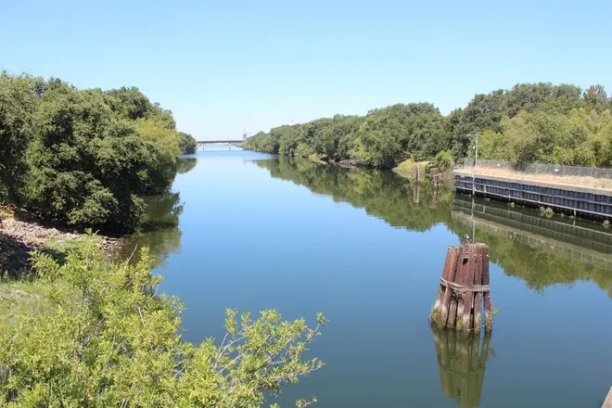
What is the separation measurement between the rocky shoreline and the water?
15.8 ft

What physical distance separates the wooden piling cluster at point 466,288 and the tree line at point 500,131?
4198cm

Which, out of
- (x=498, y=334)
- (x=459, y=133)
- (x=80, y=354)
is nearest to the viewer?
(x=80, y=354)

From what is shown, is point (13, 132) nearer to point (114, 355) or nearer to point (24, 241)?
point (24, 241)

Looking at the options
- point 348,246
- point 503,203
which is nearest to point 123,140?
point 348,246

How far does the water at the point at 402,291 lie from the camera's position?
1479cm

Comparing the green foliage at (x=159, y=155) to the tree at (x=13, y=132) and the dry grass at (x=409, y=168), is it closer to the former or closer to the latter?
the tree at (x=13, y=132)

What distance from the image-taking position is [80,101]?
99.5 feet

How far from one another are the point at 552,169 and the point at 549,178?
1311 mm

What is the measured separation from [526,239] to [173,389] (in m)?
33.8

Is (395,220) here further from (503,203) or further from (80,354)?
(80,354)

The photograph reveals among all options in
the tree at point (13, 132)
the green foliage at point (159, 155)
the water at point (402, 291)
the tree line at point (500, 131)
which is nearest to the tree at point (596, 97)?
the tree line at point (500, 131)

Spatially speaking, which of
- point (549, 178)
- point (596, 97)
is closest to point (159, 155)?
point (549, 178)

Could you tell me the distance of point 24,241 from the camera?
81.5 feet

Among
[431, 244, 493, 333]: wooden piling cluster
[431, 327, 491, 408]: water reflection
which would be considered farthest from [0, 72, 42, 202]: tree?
[431, 327, 491, 408]: water reflection
